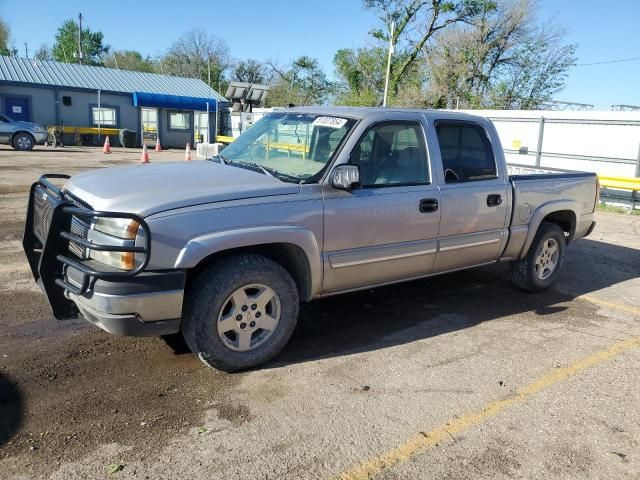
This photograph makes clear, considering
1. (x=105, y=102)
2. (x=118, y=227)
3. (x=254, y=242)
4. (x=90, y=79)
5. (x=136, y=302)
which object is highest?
(x=90, y=79)

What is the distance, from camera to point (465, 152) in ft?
16.5

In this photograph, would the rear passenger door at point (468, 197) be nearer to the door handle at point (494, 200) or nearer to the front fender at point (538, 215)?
the door handle at point (494, 200)

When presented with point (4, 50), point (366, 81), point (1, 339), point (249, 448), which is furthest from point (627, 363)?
point (4, 50)

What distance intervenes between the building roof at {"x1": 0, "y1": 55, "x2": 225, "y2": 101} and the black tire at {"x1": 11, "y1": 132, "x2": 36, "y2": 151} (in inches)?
312

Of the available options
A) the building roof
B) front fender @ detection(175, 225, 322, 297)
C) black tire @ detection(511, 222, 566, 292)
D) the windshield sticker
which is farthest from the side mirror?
the building roof

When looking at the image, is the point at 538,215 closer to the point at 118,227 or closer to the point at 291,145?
the point at 291,145

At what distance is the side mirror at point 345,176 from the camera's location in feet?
12.8

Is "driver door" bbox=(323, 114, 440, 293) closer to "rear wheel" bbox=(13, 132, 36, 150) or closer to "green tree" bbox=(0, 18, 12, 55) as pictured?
"rear wheel" bbox=(13, 132, 36, 150)

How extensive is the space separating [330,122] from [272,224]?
1214 mm

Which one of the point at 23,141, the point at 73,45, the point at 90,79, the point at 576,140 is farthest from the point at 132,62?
the point at 576,140

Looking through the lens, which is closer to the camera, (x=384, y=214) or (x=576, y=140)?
(x=384, y=214)

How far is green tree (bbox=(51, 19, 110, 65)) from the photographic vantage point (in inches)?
3002

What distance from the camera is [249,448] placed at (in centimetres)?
297

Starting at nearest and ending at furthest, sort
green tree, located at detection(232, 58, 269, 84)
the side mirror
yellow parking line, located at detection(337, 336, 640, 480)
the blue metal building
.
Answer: yellow parking line, located at detection(337, 336, 640, 480), the side mirror, the blue metal building, green tree, located at detection(232, 58, 269, 84)
